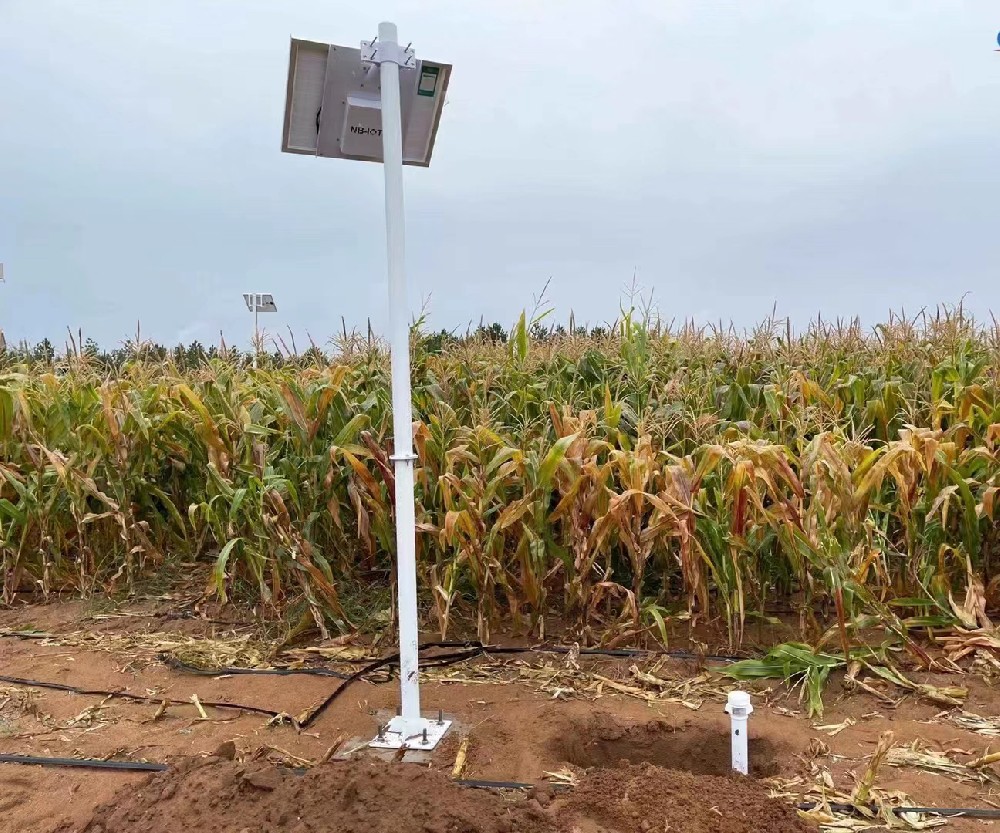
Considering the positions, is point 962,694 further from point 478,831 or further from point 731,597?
point 478,831

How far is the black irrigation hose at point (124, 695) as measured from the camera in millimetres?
2574

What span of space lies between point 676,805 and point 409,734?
32.0 inches

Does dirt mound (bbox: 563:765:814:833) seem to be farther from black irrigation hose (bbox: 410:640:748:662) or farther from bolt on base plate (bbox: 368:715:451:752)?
black irrigation hose (bbox: 410:640:748:662)

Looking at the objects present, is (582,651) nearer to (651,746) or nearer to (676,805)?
(651,746)

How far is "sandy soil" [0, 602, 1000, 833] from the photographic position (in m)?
1.97

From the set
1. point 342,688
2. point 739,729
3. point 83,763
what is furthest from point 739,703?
point 83,763

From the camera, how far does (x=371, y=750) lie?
2.24 m

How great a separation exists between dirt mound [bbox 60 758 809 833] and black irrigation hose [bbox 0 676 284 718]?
61cm

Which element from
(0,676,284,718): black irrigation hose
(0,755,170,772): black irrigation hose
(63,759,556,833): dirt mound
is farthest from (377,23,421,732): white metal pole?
(0,755,170,772): black irrigation hose

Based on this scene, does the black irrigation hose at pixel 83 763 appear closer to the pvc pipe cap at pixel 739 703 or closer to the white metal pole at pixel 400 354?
the white metal pole at pixel 400 354

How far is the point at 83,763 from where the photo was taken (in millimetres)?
2199

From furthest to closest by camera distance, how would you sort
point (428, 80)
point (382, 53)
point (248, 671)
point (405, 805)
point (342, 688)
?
1. point (248, 671)
2. point (342, 688)
3. point (428, 80)
4. point (382, 53)
5. point (405, 805)

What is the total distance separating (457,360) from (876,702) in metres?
2.70

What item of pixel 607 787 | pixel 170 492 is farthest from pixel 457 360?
pixel 607 787
